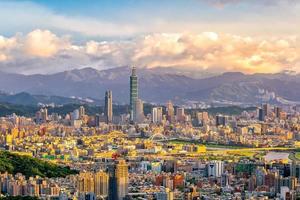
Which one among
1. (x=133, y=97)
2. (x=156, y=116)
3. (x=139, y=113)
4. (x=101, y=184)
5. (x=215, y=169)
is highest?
(x=133, y=97)

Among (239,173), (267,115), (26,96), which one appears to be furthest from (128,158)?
(26,96)

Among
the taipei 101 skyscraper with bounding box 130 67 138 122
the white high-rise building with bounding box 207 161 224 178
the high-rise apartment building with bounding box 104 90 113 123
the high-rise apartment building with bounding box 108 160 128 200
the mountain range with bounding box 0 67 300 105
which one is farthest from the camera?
the mountain range with bounding box 0 67 300 105

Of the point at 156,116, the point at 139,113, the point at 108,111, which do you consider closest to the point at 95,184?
the point at 156,116

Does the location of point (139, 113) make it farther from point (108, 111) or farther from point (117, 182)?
point (117, 182)

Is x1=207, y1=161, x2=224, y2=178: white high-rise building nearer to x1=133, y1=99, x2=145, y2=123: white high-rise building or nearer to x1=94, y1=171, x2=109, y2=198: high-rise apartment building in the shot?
x1=94, y1=171, x2=109, y2=198: high-rise apartment building

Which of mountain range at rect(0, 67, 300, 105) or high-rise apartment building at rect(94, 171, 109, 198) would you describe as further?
mountain range at rect(0, 67, 300, 105)

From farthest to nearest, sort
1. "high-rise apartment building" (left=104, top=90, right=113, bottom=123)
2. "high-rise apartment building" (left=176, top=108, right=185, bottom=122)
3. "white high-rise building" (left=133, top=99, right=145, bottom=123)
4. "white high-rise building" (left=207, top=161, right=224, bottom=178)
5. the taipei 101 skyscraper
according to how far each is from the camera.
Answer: the taipei 101 skyscraper
"white high-rise building" (left=133, top=99, right=145, bottom=123)
"high-rise apartment building" (left=176, top=108, right=185, bottom=122)
"high-rise apartment building" (left=104, top=90, right=113, bottom=123)
"white high-rise building" (left=207, top=161, right=224, bottom=178)

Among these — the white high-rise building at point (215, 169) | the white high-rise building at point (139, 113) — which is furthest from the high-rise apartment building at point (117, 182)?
the white high-rise building at point (139, 113)

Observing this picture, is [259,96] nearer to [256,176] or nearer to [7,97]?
[7,97]

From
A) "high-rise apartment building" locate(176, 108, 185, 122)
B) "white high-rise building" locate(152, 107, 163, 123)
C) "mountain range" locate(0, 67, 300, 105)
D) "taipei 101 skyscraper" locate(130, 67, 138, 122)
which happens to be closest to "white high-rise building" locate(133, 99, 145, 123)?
"taipei 101 skyscraper" locate(130, 67, 138, 122)

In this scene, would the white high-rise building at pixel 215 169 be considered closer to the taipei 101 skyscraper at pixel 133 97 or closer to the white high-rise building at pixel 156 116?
the white high-rise building at pixel 156 116
